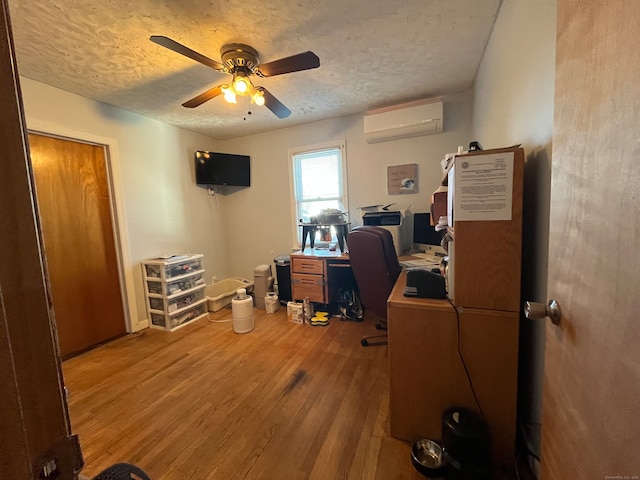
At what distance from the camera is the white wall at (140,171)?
231cm

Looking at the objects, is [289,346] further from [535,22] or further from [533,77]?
[535,22]

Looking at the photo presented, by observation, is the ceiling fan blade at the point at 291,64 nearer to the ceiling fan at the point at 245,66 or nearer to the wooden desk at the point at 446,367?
the ceiling fan at the point at 245,66

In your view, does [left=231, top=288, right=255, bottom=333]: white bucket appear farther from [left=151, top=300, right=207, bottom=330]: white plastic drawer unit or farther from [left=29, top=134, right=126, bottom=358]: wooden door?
[left=29, top=134, right=126, bottom=358]: wooden door

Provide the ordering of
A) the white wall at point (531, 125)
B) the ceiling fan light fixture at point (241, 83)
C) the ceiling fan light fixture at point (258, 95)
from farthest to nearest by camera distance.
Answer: the ceiling fan light fixture at point (258, 95)
the ceiling fan light fixture at point (241, 83)
the white wall at point (531, 125)

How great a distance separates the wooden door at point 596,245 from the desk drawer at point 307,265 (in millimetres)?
2339

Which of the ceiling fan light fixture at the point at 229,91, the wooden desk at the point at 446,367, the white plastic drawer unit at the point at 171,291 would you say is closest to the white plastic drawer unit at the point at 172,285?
the white plastic drawer unit at the point at 171,291

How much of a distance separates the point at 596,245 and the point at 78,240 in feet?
11.4

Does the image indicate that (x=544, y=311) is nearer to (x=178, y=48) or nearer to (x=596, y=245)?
(x=596, y=245)

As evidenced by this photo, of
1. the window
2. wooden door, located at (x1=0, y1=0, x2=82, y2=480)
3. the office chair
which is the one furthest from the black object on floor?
the window

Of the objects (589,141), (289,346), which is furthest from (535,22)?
(289,346)

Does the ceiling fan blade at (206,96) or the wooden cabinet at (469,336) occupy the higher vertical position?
the ceiling fan blade at (206,96)

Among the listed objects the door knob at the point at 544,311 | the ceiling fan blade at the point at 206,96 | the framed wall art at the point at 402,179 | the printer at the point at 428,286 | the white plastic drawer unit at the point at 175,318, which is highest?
the ceiling fan blade at the point at 206,96

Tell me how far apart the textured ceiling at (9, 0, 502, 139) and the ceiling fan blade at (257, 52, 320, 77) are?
0.71 ft

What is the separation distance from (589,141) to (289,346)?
7.93 feet
